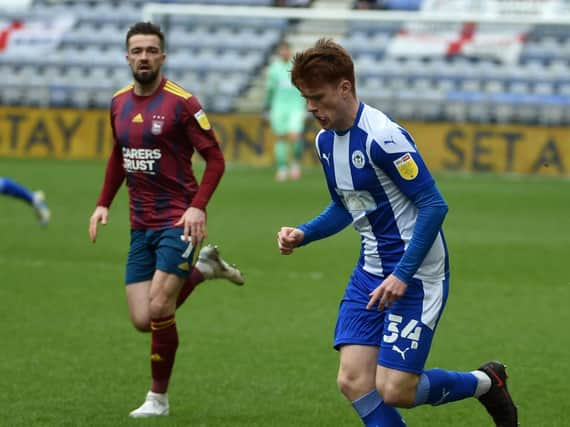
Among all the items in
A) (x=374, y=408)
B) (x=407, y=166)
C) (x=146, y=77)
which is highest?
(x=146, y=77)

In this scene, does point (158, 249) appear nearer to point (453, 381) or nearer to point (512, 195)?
point (453, 381)

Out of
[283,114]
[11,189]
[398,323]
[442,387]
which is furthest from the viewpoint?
[283,114]

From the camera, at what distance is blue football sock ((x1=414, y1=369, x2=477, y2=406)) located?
5117mm

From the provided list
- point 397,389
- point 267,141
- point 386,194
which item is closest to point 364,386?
point 397,389

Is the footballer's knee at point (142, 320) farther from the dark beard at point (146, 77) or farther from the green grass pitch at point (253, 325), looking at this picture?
the dark beard at point (146, 77)

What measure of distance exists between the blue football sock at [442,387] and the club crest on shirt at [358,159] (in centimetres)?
96

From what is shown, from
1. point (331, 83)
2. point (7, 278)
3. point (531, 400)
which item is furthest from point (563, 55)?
point (331, 83)

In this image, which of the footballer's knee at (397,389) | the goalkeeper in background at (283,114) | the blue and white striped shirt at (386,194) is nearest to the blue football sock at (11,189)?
the blue and white striped shirt at (386,194)

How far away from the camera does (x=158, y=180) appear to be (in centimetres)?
659

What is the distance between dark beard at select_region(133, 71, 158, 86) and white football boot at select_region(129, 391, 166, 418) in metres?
1.70

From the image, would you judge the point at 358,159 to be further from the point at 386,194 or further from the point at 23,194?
the point at 23,194

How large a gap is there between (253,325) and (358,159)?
4.04 meters

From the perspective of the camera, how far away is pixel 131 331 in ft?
28.1

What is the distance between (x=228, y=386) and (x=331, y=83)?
2672 mm
